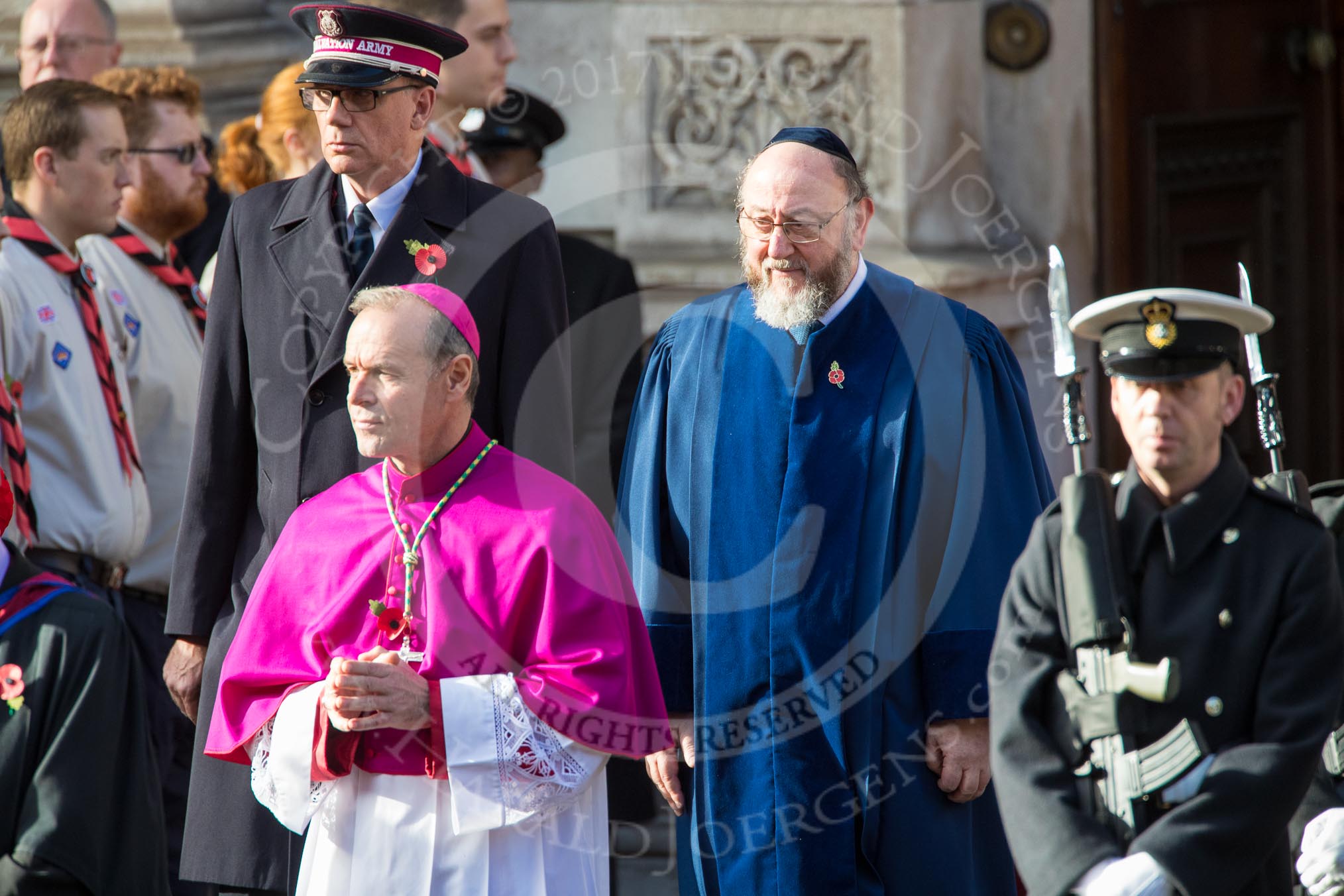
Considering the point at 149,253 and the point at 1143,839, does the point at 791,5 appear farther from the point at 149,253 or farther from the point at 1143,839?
the point at 1143,839

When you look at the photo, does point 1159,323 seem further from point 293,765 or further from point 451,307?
point 293,765

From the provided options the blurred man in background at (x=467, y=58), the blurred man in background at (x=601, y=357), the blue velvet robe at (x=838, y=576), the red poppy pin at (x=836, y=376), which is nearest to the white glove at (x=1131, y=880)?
the blue velvet robe at (x=838, y=576)

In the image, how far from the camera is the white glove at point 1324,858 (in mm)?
3396

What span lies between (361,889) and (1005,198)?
423 cm

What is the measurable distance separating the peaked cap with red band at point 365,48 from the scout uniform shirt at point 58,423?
1386 mm

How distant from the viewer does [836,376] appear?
391 cm

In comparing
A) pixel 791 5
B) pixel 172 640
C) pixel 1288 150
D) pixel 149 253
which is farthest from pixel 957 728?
pixel 1288 150

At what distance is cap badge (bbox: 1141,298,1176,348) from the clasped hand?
135cm

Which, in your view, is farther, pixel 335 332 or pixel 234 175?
pixel 234 175

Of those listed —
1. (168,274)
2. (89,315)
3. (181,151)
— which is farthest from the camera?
(181,151)

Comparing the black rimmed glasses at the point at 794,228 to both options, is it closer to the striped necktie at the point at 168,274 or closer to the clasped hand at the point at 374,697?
the clasped hand at the point at 374,697

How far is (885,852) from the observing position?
376 centimetres

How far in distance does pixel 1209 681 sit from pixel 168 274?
3552 mm

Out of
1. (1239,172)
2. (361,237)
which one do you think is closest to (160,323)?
(361,237)
